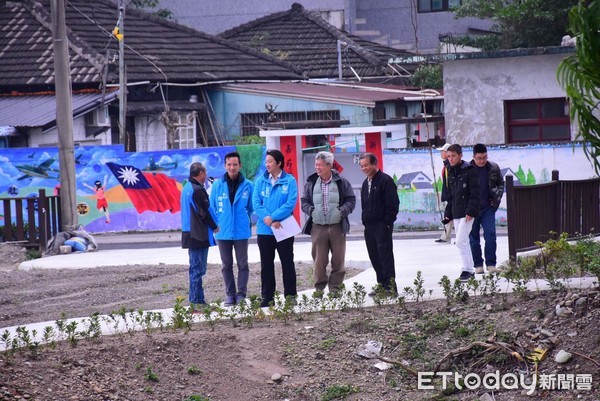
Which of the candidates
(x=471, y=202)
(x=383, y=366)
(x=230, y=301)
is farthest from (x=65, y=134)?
(x=383, y=366)

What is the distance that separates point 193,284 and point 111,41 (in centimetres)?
2284

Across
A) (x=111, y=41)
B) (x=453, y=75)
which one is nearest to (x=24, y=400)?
(x=453, y=75)

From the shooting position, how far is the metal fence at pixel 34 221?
2228 centimetres

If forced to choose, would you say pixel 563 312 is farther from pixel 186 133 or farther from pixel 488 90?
pixel 186 133

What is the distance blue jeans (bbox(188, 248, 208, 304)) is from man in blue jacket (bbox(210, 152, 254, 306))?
0.27 m

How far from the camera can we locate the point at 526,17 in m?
32.7

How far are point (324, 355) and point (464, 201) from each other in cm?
421

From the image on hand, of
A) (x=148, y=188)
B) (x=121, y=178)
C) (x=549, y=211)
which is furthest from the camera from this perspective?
(x=121, y=178)

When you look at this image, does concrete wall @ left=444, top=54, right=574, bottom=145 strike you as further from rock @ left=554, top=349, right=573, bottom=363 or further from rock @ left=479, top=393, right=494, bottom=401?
rock @ left=479, top=393, right=494, bottom=401

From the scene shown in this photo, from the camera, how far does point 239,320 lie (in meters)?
11.4

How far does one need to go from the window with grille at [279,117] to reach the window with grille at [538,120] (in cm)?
710

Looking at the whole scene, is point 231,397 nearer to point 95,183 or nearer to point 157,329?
point 157,329

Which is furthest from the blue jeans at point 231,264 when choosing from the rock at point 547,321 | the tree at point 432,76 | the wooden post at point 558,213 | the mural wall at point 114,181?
the tree at point 432,76

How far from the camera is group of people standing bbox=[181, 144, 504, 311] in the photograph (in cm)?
1266
